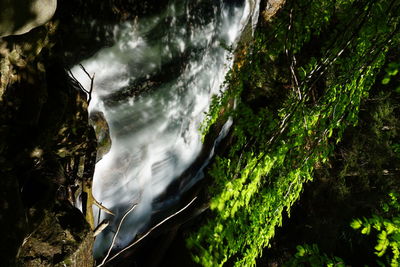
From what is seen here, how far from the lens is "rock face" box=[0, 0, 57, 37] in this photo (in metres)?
2.04

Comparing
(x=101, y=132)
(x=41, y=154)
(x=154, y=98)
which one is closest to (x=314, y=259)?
(x=41, y=154)

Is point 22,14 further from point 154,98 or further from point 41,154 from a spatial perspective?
point 154,98

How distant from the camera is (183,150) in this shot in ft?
20.1

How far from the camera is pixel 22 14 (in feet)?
7.04

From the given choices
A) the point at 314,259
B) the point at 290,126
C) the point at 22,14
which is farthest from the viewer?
the point at 290,126

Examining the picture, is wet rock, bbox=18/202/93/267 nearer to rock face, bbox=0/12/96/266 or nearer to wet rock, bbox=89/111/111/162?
rock face, bbox=0/12/96/266

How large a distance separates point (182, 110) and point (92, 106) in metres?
1.77

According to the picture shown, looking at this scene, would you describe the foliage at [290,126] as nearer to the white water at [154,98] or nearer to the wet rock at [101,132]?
the white water at [154,98]

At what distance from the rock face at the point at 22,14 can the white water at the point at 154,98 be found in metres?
1.71

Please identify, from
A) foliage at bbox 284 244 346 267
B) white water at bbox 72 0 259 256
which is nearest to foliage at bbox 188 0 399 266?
foliage at bbox 284 244 346 267

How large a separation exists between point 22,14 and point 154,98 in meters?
3.02

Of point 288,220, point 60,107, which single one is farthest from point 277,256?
point 60,107

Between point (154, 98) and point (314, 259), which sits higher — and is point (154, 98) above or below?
above

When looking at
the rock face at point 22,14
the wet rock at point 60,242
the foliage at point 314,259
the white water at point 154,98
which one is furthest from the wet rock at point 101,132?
the foliage at point 314,259
